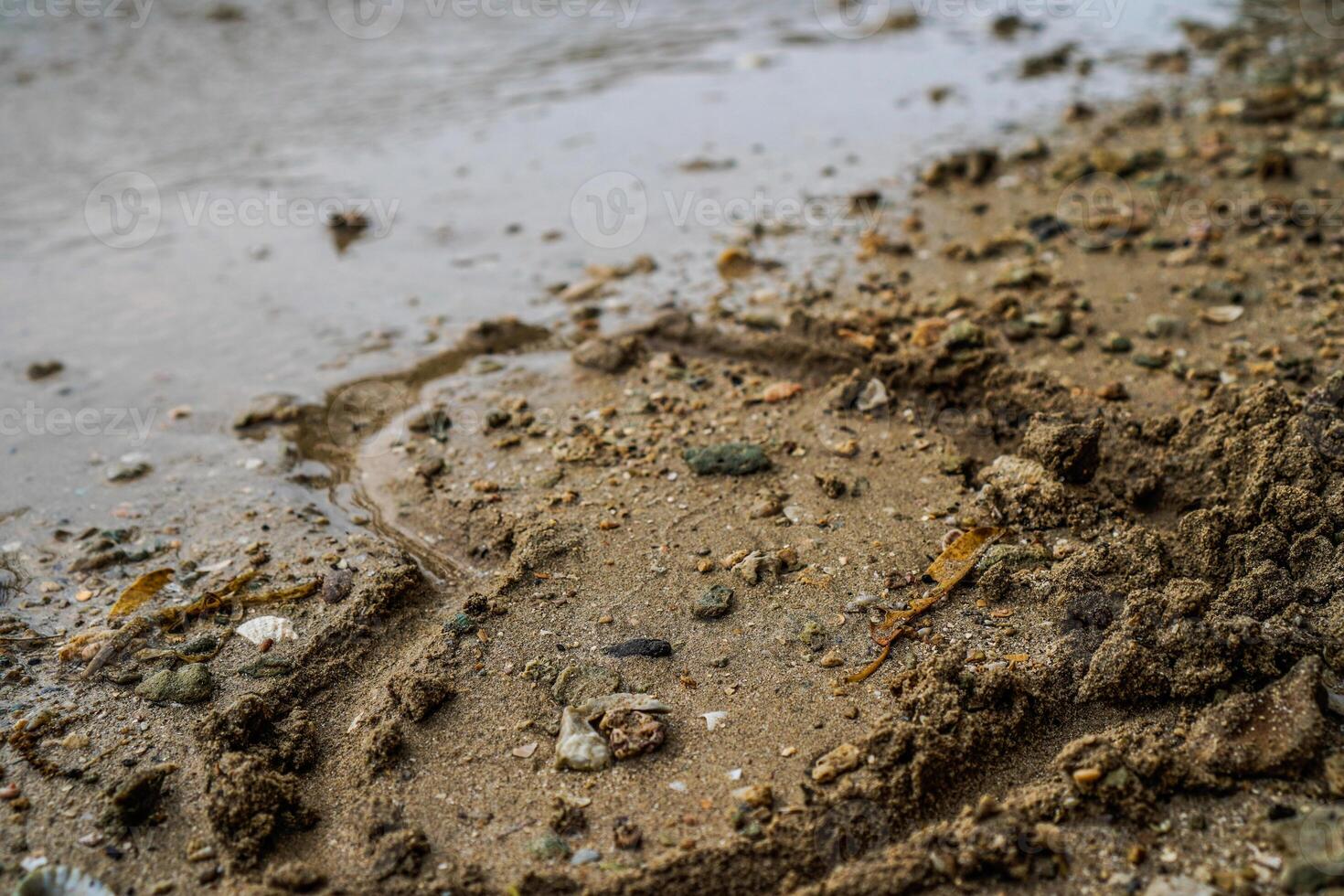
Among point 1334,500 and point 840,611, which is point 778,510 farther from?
point 1334,500

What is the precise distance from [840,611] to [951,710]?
49 cm

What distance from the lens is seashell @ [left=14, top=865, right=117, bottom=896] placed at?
213 centimetres

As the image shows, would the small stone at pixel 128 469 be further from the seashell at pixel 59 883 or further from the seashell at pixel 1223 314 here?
the seashell at pixel 1223 314

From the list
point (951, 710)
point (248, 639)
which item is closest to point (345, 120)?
point (248, 639)

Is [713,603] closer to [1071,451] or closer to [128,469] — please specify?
[1071,451]

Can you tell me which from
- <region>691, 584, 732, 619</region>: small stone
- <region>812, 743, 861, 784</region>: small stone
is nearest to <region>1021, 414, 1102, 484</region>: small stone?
<region>691, 584, 732, 619</region>: small stone

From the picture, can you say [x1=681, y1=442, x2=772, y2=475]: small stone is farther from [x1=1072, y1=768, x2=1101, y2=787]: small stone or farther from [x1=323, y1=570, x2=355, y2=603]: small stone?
[x1=1072, y1=768, x2=1101, y2=787]: small stone

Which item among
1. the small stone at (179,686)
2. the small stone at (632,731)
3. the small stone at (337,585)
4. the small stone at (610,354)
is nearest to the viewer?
the small stone at (632,731)

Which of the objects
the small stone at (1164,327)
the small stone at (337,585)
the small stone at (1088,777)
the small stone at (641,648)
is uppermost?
the small stone at (1164,327)

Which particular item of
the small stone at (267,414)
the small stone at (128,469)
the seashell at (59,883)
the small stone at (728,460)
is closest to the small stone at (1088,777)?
the small stone at (728,460)

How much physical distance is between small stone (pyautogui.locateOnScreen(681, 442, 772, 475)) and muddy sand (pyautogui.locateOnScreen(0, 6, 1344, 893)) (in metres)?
0.02

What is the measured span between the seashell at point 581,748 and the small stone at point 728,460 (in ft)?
3.89

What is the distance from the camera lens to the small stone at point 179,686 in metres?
2.64

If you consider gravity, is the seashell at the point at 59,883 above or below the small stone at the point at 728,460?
below
